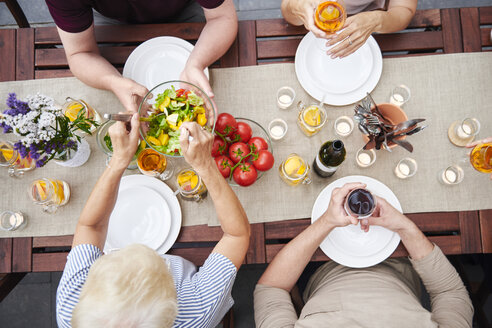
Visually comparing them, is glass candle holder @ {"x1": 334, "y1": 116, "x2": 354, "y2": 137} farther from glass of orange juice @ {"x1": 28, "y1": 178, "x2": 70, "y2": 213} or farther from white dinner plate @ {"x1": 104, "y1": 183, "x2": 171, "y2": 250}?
glass of orange juice @ {"x1": 28, "y1": 178, "x2": 70, "y2": 213}

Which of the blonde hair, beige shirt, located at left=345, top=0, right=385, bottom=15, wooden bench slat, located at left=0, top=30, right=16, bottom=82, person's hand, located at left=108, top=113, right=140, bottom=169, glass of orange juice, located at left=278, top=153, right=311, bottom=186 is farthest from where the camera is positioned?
beige shirt, located at left=345, top=0, right=385, bottom=15

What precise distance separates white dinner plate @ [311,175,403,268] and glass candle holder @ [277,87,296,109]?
343mm

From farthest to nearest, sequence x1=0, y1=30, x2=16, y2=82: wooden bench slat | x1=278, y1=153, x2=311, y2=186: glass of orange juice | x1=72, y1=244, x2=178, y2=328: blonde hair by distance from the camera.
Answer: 1. x1=0, y1=30, x2=16, y2=82: wooden bench slat
2. x1=278, y1=153, x2=311, y2=186: glass of orange juice
3. x1=72, y1=244, x2=178, y2=328: blonde hair

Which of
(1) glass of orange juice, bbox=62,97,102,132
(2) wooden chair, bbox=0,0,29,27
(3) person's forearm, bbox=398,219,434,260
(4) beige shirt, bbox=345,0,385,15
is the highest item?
(2) wooden chair, bbox=0,0,29,27

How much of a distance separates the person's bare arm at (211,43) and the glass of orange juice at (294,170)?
37 centimetres

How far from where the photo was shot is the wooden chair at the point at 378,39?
128 cm

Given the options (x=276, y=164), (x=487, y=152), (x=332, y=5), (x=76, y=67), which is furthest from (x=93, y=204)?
(x=487, y=152)

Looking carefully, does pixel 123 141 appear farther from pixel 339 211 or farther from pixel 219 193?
pixel 339 211

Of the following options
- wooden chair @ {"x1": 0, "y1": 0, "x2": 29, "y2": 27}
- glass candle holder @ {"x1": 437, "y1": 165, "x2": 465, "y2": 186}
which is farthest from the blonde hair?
wooden chair @ {"x1": 0, "y1": 0, "x2": 29, "y2": 27}

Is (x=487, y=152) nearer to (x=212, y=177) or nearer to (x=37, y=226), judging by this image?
(x=212, y=177)

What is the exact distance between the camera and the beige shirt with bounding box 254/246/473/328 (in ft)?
3.35

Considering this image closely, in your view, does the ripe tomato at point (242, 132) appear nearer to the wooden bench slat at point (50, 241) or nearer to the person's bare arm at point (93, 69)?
the person's bare arm at point (93, 69)

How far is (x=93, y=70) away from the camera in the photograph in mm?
1161

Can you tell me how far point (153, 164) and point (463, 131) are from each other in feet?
3.73
